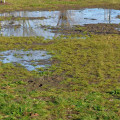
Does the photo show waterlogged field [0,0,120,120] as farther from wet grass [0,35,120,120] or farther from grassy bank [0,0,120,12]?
grassy bank [0,0,120,12]

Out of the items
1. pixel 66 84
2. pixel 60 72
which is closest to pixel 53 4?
pixel 60 72

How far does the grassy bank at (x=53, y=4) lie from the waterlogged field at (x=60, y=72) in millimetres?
13046

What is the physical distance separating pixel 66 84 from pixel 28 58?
163 inches

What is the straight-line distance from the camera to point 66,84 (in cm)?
985

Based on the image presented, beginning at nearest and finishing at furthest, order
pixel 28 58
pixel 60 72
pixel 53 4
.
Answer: pixel 60 72, pixel 28 58, pixel 53 4

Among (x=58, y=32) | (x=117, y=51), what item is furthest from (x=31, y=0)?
(x=117, y=51)

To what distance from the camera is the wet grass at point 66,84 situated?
6867 mm

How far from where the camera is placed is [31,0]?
41.5m

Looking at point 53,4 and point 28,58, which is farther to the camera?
point 53,4

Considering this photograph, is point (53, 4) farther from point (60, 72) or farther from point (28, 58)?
point (60, 72)

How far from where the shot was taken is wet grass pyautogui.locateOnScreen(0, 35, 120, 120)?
6867mm

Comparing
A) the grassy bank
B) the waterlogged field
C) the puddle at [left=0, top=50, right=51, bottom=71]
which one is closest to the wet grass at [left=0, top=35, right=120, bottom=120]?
the waterlogged field

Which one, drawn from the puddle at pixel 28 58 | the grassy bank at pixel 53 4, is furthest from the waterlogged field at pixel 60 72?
the grassy bank at pixel 53 4

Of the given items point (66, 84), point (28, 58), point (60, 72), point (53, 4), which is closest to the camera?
point (66, 84)
